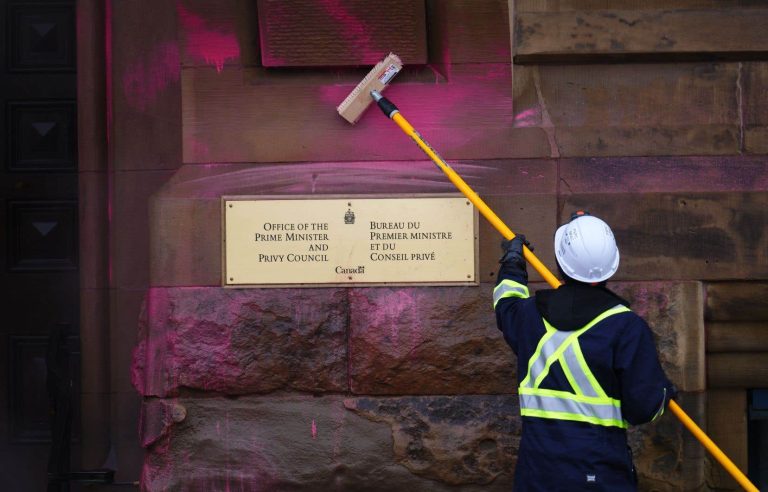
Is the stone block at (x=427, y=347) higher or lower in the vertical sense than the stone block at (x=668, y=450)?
higher

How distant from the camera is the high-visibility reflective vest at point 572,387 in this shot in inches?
→ 121

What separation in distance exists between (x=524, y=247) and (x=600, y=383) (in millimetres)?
877

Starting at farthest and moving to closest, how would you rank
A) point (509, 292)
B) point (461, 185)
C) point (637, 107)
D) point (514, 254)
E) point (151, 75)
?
point (151, 75)
point (637, 107)
point (461, 185)
point (514, 254)
point (509, 292)

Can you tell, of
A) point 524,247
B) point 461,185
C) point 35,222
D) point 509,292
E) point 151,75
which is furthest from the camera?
point 35,222

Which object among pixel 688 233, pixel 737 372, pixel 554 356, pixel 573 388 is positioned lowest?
pixel 737 372

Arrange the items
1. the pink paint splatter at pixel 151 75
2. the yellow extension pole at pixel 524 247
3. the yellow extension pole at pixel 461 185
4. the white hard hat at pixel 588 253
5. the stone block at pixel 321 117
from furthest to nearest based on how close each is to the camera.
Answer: the pink paint splatter at pixel 151 75 < the stone block at pixel 321 117 < the yellow extension pole at pixel 461 185 < the yellow extension pole at pixel 524 247 < the white hard hat at pixel 588 253

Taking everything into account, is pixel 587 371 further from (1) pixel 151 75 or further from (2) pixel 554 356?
(1) pixel 151 75

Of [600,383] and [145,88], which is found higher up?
[145,88]

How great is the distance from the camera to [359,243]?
4504mm

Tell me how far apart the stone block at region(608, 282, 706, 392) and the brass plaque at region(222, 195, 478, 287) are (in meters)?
0.83

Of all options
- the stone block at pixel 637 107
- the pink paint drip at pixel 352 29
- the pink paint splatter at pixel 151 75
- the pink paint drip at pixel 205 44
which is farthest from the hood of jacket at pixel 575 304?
the pink paint splatter at pixel 151 75

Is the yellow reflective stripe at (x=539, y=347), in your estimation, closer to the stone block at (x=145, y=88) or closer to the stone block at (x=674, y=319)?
the stone block at (x=674, y=319)

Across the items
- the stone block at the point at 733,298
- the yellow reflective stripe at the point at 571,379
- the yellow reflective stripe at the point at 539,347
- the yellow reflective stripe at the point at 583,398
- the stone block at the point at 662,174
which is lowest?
the yellow reflective stripe at the point at 583,398

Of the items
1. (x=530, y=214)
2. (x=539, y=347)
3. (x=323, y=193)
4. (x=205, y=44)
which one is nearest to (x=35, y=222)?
(x=205, y=44)
